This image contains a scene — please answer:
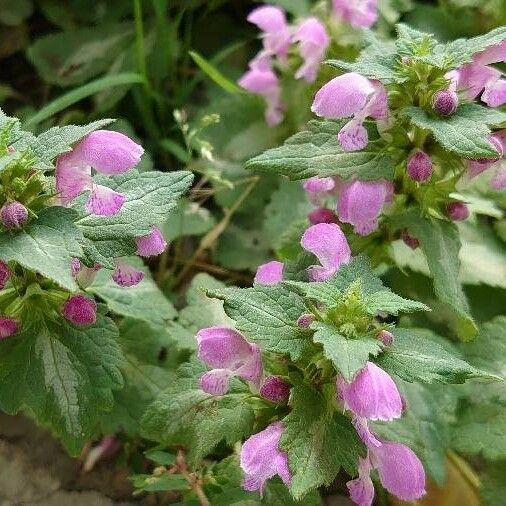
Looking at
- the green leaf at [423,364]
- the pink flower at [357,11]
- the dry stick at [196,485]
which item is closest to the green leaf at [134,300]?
the dry stick at [196,485]

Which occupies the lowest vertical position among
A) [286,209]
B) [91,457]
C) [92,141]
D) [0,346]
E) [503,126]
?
[91,457]

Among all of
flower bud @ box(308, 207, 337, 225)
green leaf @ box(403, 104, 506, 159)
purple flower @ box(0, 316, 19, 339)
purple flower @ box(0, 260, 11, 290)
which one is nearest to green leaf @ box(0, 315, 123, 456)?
purple flower @ box(0, 316, 19, 339)

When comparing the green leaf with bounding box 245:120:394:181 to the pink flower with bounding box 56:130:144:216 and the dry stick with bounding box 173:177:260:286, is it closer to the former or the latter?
the pink flower with bounding box 56:130:144:216

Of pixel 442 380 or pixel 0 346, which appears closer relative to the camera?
pixel 442 380

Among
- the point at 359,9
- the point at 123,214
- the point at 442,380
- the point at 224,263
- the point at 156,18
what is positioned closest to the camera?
the point at 442,380

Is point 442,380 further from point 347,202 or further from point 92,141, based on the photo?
point 92,141

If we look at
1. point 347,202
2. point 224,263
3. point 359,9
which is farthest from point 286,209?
point 347,202

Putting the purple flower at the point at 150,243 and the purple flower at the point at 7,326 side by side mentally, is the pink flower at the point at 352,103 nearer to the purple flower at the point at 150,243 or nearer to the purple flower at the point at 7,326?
the purple flower at the point at 150,243
